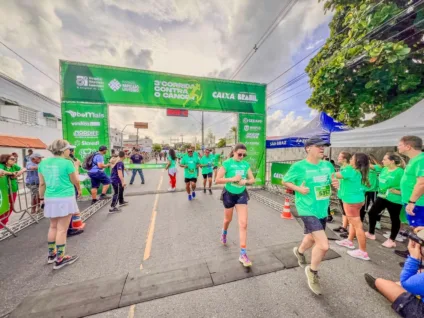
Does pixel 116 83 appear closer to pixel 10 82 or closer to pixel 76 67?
pixel 76 67

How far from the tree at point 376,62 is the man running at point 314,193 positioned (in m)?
4.65

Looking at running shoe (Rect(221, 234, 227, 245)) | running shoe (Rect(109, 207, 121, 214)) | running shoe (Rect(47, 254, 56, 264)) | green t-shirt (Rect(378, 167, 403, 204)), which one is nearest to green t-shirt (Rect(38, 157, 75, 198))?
running shoe (Rect(47, 254, 56, 264))

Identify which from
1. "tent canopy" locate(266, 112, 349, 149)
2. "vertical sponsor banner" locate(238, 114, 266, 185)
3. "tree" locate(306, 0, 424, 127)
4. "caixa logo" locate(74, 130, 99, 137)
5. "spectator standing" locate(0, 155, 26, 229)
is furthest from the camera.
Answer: "vertical sponsor banner" locate(238, 114, 266, 185)

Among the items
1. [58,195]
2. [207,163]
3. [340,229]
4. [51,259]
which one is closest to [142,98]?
[207,163]

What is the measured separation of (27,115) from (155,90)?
654 inches

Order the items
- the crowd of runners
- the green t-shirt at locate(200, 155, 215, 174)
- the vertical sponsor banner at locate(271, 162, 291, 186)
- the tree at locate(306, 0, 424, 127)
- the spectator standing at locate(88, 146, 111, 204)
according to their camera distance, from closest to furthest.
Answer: the crowd of runners < the tree at locate(306, 0, 424, 127) < the spectator standing at locate(88, 146, 111, 204) < the vertical sponsor banner at locate(271, 162, 291, 186) < the green t-shirt at locate(200, 155, 215, 174)

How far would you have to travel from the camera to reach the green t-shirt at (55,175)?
2770mm

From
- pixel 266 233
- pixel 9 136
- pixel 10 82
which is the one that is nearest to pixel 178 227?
pixel 266 233

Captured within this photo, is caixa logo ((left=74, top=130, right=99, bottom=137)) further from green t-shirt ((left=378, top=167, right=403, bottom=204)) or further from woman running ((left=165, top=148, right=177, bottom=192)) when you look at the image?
green t-shirt ((left=378, top=167, right=403, bottom=204))

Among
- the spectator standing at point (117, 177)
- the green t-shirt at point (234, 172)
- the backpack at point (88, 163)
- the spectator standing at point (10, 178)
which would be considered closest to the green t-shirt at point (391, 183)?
the green t-shirt at point (234, 172)

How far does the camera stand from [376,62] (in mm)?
5266

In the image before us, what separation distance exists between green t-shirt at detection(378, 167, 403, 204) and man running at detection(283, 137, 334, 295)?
2.01m

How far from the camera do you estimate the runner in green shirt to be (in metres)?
2.56

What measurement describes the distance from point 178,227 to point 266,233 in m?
2.13
